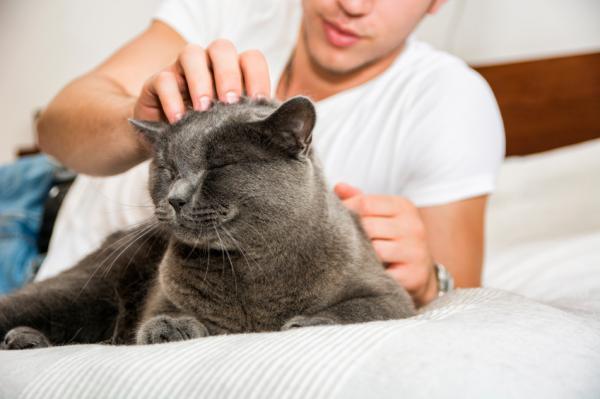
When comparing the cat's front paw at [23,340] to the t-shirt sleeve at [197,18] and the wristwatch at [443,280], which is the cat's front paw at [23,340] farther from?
the t-shirt sleeve at [197,18]

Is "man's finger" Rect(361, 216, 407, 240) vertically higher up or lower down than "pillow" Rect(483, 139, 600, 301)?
higher up

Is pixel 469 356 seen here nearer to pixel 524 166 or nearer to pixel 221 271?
pixel 221 271

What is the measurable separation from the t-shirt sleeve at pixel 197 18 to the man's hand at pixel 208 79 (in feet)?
2.33

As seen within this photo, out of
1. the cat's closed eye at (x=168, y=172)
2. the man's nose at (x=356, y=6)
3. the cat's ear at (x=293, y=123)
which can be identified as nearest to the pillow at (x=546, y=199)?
the man's nose at (x=356, y=6)

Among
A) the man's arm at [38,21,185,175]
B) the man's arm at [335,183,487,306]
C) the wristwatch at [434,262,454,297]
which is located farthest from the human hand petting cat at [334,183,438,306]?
the man's arm at [38,21,185,175]

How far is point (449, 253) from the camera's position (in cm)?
149

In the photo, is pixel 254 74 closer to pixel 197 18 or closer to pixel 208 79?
pixel 208 79

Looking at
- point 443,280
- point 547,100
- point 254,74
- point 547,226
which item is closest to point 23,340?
point 254,74

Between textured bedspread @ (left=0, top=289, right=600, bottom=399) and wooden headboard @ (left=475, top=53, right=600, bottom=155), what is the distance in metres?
2.17

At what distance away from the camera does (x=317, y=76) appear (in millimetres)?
1709

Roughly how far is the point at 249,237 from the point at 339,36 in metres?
0.81

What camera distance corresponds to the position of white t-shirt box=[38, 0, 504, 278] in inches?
59.3

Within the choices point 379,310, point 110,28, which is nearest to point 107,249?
point 379,310

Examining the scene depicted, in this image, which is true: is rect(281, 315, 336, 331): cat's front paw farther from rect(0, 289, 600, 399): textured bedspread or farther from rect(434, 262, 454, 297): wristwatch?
rect(434, 262, 454, 297): wristwatch
